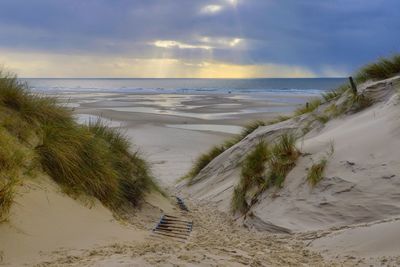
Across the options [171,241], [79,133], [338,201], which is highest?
[79,133]

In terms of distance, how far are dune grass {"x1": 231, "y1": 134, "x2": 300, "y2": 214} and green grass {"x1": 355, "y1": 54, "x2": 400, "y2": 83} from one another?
121 inches

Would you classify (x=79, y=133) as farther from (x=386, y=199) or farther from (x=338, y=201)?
(x=386, y=199)

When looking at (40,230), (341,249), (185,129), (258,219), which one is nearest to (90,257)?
(40,230)

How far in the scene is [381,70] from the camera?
8867 millimetres

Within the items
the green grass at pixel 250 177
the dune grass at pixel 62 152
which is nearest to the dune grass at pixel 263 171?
the green grass at pixel 250 177

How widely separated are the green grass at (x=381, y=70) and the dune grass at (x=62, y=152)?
16.5 ft

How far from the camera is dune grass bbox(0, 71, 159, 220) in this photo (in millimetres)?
5203

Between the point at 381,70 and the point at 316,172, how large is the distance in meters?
3.88

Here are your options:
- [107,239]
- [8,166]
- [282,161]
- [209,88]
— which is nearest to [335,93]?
[282,161]

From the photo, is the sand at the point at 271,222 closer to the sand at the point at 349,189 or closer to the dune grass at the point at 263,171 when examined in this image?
the sand at the point at 349,189

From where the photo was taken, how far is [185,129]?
71.4ft

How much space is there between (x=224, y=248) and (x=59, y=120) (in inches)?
122

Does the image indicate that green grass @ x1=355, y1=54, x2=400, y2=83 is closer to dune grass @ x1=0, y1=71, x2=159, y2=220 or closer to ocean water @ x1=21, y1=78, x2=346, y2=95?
dune grass @ x1=0, y1=71, x2=159, y2=220

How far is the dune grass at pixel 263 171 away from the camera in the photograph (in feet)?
21.4
